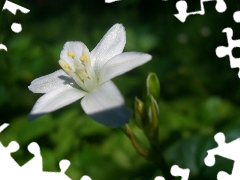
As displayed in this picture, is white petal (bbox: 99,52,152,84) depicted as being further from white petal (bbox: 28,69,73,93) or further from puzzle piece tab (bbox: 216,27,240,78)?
puzzle piece tab (bbox: 216,27,240,78)

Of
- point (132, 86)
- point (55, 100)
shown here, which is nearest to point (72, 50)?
point (55, 100)

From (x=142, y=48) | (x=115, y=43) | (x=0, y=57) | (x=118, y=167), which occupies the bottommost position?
(x=118, y=167)

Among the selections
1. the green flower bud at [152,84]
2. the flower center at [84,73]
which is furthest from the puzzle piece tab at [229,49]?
the flower center at [84,73]

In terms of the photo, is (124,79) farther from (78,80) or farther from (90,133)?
(78,80)

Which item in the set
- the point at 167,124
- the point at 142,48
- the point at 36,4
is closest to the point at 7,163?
the point at 167,124

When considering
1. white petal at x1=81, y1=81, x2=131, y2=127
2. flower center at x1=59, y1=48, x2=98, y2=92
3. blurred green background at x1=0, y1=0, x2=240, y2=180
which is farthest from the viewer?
blurred green background at x1=0, y1=0, x2=240, y2=180

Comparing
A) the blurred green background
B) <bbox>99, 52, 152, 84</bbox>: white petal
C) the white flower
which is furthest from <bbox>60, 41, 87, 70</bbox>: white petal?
the blurred green background

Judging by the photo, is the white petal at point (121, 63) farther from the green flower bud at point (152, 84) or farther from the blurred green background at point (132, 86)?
the blurred green background at point (132, 86)
